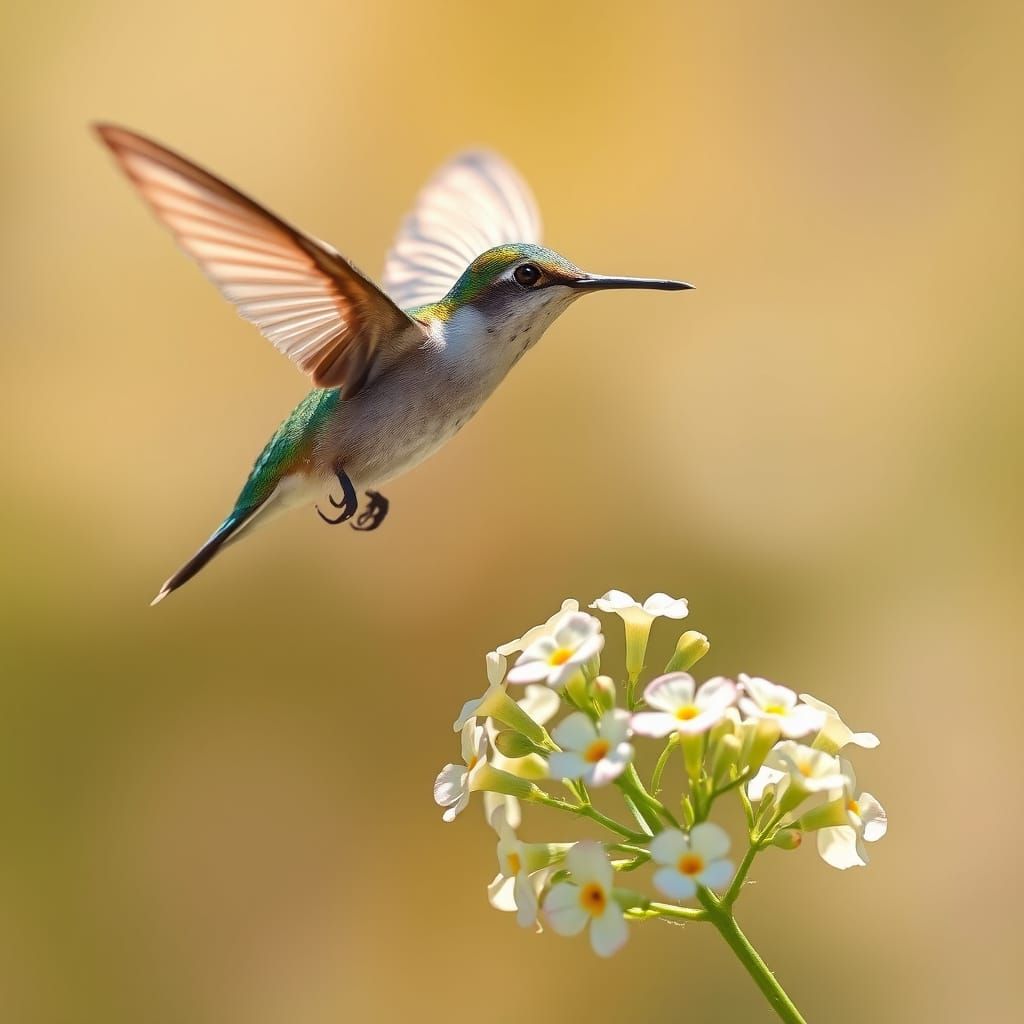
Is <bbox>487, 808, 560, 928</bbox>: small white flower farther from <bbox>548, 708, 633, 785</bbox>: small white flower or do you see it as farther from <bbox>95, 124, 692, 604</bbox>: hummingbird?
<bbox>95, 124, 692, 604</bbox>: hummingbird

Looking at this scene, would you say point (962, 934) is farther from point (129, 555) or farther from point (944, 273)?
point (129, 555)

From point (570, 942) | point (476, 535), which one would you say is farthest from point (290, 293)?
point (570, 942)

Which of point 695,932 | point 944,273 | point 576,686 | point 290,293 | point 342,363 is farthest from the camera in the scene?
point 944,273

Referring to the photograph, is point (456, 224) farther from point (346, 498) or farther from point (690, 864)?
point (690, 864)

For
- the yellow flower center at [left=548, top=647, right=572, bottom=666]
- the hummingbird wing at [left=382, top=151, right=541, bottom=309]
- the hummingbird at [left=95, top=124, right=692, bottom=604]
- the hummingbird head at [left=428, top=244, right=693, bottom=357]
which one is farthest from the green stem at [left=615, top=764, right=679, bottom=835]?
the hummingbird wing at [left=382, top=151, right=541, bottom=309]

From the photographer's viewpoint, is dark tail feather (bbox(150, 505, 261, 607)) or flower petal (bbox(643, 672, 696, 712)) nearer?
flower petal (bbox(643, 672, 696, 712))

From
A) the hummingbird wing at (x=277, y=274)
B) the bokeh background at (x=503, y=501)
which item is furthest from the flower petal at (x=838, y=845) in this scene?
the bokeh background at (x=503, y=501)
